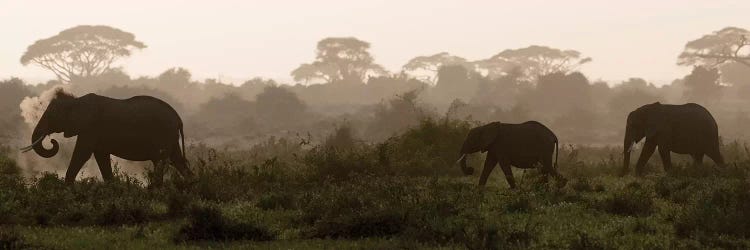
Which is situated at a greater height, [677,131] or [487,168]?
[677,131]

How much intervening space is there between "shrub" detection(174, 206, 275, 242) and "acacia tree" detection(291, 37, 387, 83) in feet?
224

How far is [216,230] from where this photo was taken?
8.87m

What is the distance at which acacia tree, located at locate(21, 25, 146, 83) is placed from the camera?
227 feet

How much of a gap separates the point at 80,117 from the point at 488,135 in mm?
8014

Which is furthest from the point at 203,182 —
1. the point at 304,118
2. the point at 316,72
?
the point at 316,72

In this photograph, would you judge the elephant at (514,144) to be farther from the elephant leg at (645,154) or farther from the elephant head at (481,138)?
the elephant leg at (645,154)

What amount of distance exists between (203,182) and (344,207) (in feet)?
11.6

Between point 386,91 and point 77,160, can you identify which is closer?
point 77,160

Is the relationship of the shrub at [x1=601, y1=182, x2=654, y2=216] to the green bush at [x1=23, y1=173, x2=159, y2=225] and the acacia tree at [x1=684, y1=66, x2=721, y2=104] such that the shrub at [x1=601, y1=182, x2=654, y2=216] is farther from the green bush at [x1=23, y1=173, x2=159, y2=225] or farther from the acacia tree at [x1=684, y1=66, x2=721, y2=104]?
the acacia tree at [x1=684, y1=66, x2=721, y2=104]

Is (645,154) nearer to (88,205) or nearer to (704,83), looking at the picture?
(88,205)

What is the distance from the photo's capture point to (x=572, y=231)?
29.6 ft

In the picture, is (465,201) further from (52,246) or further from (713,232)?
(52,246)

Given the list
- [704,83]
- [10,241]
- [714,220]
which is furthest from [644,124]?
[704,83]

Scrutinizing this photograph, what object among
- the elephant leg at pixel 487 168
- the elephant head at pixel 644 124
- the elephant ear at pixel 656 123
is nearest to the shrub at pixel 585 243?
the elephant leg at pixel 487 168
